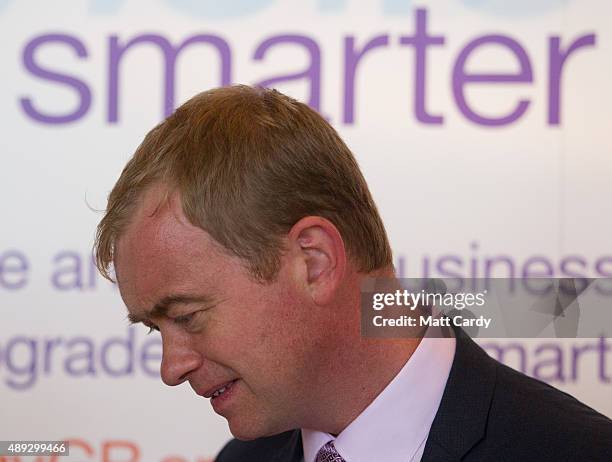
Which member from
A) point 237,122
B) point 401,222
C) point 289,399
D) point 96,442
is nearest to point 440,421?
point 289,399

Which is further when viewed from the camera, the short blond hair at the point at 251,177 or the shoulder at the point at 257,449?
the shoulder at the point at 257,449

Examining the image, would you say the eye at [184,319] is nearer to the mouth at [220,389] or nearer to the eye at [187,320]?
the eye at [187,320]

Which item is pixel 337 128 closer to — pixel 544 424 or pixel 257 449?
pixel 257 449

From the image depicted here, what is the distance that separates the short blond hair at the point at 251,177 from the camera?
5.08 ft

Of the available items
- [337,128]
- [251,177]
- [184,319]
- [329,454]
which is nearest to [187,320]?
[184,319]

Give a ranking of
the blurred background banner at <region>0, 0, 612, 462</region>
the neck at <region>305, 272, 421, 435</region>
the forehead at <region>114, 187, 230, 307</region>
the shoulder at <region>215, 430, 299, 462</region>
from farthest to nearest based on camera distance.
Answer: the blurred background banner at <region>0, 0, 612, 462</region>
the shoulder at <region>215, 430, 299, 462</region>
the neck at <region>305, 272, 421, 435</region>
the forehead at <region>114, 187, 230, 307</region>

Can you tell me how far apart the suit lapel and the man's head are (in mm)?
169

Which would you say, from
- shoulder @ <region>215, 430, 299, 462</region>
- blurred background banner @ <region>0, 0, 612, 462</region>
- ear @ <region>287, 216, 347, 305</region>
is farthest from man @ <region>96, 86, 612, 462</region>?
blurred background banner @ <region>0, 0, 612, 462</region>

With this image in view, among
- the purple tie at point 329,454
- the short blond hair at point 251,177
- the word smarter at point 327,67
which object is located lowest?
the purple tie at point 329,454

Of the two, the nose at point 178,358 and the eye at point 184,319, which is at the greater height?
the eye at point 184,319

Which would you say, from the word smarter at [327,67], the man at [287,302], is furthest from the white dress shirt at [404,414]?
the word smarter at [327,67]

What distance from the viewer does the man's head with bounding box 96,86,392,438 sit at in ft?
5.07

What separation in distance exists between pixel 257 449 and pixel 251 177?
65 centimetres

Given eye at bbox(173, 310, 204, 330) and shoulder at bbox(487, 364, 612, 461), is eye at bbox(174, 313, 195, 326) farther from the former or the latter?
shoulder at bbox(487, 364, 612, 461)
